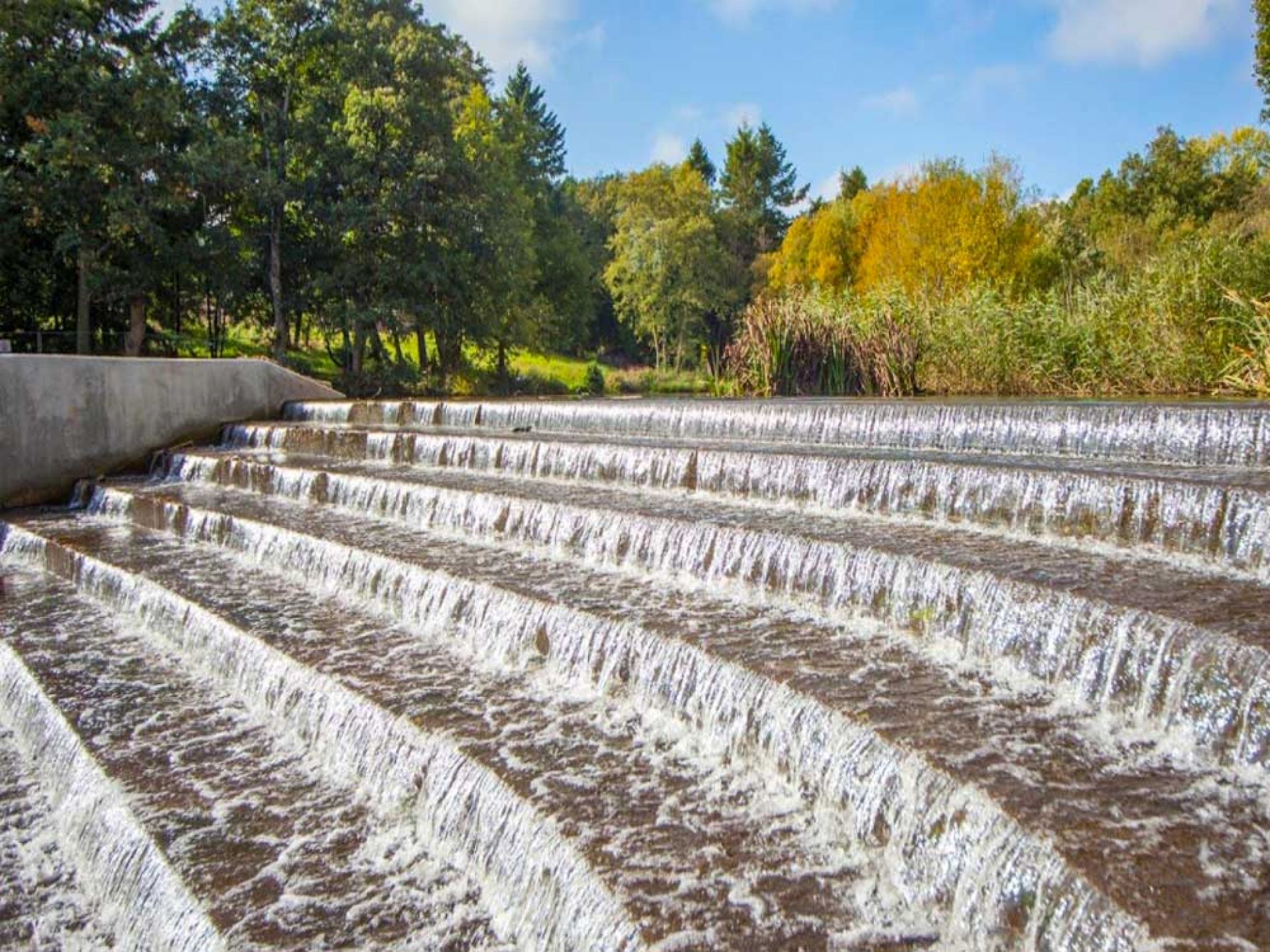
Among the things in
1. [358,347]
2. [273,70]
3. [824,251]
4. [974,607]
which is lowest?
[974,607]

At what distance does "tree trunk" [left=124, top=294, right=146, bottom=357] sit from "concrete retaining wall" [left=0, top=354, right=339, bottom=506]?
7.16m

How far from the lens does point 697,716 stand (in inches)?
158

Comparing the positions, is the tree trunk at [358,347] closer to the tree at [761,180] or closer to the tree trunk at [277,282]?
the tree trunk at [277,282]

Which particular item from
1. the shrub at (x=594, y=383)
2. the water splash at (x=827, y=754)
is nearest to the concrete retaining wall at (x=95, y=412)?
the water splash at (x=827, y=754)

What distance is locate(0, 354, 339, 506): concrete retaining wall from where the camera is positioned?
34.4 feet

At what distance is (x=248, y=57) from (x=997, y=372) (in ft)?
59.3

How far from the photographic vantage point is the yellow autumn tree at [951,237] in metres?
27.4

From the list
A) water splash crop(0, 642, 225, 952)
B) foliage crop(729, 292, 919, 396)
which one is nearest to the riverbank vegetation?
foliage crop(729, 292, 919, 396)

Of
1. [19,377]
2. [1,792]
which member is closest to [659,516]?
[1,792]

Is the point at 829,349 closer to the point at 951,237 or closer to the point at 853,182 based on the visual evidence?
the point at 951,237

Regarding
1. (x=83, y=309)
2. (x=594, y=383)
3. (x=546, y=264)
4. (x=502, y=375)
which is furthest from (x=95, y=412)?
(x=546, y=264)

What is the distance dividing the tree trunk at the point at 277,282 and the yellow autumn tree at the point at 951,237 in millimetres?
15127

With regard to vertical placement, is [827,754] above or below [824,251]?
below

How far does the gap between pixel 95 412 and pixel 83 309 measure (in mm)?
9680
